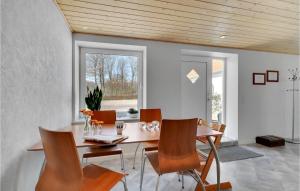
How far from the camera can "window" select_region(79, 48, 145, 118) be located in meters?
3.14

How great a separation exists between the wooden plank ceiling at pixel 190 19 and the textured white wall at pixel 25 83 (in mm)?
564

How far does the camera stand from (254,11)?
2150mm

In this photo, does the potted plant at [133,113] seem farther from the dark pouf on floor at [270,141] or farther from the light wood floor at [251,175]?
the dark pouf on floor at [270,141]

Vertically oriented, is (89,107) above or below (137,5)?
below

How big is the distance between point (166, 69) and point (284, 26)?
1.92 m

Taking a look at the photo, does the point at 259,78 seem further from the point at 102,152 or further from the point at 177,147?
the point at 102,152

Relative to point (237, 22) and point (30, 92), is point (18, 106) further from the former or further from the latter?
point (237, 22)

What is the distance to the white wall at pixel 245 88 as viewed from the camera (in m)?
3.19

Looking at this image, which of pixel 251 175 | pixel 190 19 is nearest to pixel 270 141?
pixel 251 175

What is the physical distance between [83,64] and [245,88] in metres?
3.40

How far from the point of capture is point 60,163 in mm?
1053

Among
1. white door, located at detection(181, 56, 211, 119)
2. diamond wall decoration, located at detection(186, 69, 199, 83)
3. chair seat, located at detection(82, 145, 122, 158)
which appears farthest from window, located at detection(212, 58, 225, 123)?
chair seat, located at detection(82, 145, 122, 158)

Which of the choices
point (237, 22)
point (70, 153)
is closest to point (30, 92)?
point (70, 153)

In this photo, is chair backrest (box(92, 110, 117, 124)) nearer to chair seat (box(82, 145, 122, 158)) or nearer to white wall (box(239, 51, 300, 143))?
chair seat (box(82, 145, 122, 158))
